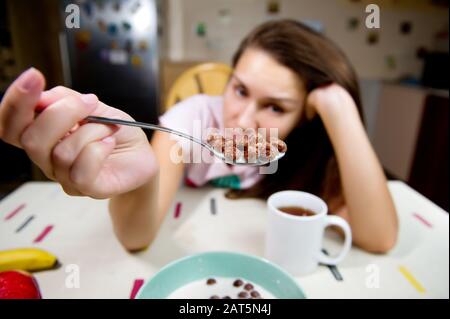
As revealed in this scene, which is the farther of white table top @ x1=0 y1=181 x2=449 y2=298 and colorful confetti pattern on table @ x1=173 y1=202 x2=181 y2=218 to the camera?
colorful confetti pattern on table @ x1=173 y1=202 x2=181 y2=218

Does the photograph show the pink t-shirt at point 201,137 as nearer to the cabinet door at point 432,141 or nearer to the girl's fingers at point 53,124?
the girl's fingers at point 53,124

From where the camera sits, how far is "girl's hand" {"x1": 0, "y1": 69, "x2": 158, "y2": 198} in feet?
0.64

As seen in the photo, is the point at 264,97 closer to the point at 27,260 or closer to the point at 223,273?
the point at 223,273

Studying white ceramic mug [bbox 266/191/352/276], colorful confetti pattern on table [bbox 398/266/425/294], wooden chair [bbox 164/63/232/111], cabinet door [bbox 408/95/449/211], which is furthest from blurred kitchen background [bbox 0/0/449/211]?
white ceramic mug [bbox 266/191/352/276]

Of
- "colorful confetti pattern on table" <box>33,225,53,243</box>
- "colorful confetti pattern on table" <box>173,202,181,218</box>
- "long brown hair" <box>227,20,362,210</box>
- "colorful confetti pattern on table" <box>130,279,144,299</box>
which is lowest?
"colorful confetti pattern on table" <box>173,202,181,218</box>

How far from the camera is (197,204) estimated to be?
649mm

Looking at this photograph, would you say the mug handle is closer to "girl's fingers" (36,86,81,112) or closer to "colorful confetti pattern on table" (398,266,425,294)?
"colorful confetti pattern on table" (398,266,425,294)

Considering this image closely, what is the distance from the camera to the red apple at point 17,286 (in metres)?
0.31

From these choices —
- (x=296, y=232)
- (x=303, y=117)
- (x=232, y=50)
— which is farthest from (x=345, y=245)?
(x=232, y=50)

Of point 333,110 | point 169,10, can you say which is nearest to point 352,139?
point 333,110

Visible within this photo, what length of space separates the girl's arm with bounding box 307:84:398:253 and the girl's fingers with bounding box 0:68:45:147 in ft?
1.42

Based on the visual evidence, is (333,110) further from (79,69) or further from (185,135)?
(79,69)

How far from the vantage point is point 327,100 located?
0.55 meters
